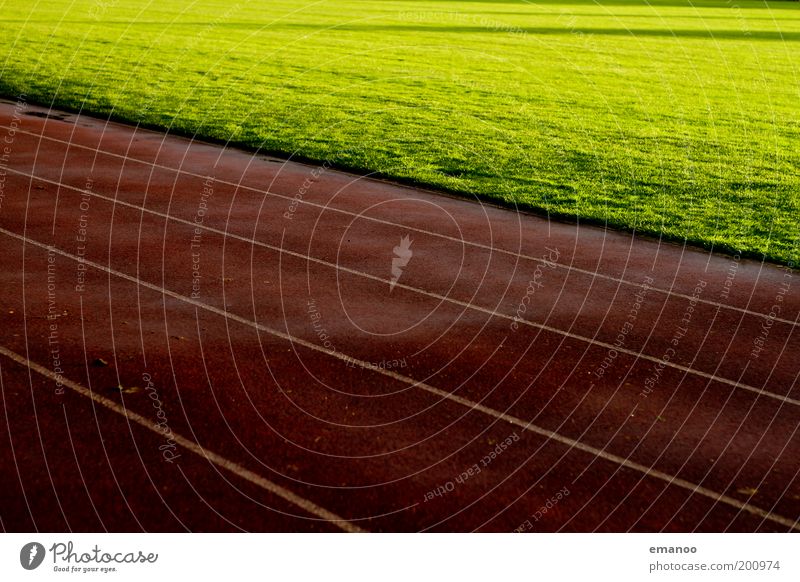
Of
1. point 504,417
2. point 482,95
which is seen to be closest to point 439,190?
point 504,417

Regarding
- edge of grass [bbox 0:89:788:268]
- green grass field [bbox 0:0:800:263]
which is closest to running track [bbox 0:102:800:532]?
edge of grass [bbox 0:89:788:268]

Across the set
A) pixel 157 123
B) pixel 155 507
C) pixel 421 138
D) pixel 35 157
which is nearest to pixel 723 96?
pixel 421 138

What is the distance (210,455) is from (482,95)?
16423 mm

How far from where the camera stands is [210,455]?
607 cm

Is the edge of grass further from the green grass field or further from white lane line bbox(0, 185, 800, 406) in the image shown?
white lane line bbox(0, 185, 800, 406)

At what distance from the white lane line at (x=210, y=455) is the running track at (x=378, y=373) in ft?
0.09

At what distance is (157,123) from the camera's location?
56.1 ft

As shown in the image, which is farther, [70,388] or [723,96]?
[723,96]

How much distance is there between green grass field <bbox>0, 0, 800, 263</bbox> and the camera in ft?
44.5

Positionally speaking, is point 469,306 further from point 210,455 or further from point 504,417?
point 210,455

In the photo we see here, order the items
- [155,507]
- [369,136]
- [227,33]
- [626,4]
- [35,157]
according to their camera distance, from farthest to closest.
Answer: [626,4] < [227,33] < [369,136] < [35,157] < [155,507]

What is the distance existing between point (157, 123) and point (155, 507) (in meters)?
12.7

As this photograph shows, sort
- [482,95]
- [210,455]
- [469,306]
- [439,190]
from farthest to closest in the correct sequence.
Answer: [482,95]
[439,190]
[469,306]
[210,455]

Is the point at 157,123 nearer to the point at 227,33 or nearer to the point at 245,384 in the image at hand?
the point at 245,384
